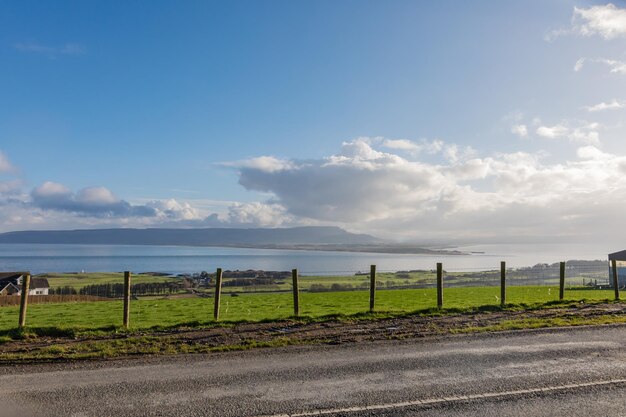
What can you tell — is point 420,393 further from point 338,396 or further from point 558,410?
point 558,410

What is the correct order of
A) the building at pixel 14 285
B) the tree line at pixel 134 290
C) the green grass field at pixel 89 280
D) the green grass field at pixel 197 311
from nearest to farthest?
the green grass field at pixel 197 311 < the tree line at pixel 134 290 < the building at pixel 14 285 < the green grass field at pixel 89 280

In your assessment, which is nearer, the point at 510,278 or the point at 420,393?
the point at 420,393

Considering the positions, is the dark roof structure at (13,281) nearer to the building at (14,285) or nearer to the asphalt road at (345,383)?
the building at (14,285)

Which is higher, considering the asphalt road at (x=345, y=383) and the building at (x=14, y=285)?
the asphalt road at (x=345, y=383)

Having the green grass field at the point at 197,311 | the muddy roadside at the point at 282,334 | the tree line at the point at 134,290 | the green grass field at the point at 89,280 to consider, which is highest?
A: the muddy roadside at the point at 282,334

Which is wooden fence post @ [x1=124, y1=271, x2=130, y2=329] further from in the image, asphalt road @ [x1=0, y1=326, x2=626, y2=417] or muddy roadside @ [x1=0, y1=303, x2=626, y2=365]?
asphalt road @ [x1=0, y1=326, x2=626, y2=417]

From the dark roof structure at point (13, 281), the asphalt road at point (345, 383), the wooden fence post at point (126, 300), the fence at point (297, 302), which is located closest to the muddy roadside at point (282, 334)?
the asphalt road at point (345, 383)

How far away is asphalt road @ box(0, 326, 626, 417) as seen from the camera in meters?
7.13

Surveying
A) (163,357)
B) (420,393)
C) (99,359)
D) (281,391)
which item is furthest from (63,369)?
(420,393)

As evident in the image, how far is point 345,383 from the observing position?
27.8 ft

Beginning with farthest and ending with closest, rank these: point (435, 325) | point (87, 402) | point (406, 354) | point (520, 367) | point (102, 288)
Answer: point (102, 288) → point (435, 325) → point (406, 354) → point (520, 367) → point (87, 402)

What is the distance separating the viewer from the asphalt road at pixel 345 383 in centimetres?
713

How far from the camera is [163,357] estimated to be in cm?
1105

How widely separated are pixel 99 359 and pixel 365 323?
8.60 meters
